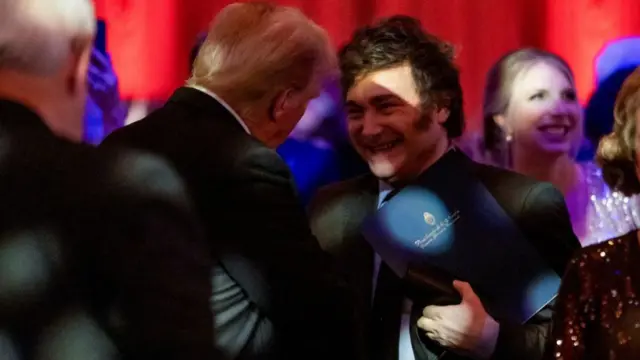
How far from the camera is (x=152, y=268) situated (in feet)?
2.83

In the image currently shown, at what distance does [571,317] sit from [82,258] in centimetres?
65

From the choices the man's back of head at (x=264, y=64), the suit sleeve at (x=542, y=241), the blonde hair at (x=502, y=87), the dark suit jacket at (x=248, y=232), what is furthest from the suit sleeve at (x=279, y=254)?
the blonde hair at (x=502, y=87)

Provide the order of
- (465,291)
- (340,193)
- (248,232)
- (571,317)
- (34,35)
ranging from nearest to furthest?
(34,35), (248,232), (571,317), (465,291), (340,193)

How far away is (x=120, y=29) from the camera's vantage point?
2090 mm

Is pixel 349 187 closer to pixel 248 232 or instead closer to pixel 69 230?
pixel 248 232

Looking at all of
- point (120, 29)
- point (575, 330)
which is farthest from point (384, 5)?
point (575, 330)

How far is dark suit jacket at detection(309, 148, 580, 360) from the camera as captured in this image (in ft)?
4.65

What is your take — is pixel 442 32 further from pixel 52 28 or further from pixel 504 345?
pixel 52 28

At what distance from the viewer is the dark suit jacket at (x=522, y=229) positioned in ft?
4.65

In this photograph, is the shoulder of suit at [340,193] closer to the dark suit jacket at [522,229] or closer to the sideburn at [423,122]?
the dark suit jacket at [522,229]

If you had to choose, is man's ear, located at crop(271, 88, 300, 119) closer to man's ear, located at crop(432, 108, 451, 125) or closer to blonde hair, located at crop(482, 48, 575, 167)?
man's ear, located at crop(432, 108, 451, 125)

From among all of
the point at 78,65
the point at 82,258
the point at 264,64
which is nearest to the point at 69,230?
the point at 82,258

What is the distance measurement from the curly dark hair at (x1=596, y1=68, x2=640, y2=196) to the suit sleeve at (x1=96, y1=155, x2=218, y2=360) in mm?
670

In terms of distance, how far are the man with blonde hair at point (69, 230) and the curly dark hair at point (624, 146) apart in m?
0.69
